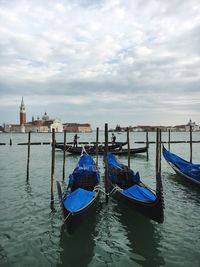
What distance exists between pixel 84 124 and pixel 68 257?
143 meters

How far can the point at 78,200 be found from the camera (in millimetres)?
7160

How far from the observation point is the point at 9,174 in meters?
15.2

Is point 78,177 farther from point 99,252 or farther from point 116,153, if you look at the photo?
point 116,153

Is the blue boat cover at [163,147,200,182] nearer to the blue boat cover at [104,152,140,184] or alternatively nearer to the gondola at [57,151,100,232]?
the blue boat cover at [104,152,140,184]

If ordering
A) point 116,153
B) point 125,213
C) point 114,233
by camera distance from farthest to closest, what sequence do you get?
point 116,153 < point 125,213 < point 114,233

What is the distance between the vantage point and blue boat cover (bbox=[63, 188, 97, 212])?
663cm

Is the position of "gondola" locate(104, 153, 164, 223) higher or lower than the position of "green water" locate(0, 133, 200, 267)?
higher

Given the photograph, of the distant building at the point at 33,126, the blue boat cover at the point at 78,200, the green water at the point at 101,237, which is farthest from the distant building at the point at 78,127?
the blue boat cover at the point at 78,200

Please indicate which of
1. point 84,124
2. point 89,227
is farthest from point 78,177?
point 84,124

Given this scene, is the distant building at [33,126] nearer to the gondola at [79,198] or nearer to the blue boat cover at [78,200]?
the gondola at [79,198]

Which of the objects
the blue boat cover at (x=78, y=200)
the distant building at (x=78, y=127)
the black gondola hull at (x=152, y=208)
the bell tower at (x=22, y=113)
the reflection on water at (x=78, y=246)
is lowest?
the reflection on water at (x=78, y=246)

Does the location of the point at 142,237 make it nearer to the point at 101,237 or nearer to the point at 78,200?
the point at 101,237

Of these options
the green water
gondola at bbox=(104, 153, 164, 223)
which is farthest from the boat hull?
the green water

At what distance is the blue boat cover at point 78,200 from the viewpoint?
6627 millimetres
